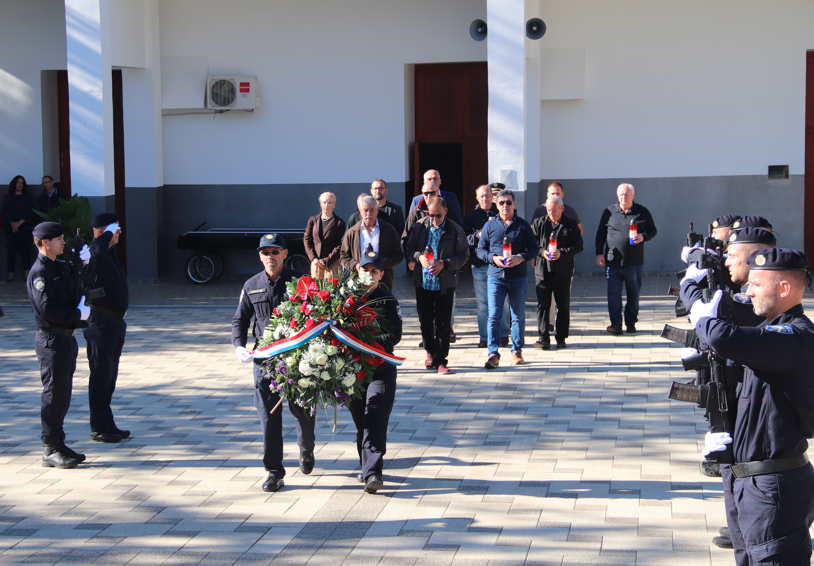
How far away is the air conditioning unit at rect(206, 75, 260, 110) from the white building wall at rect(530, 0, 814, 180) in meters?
5.26

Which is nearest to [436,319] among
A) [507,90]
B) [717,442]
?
[507,90]

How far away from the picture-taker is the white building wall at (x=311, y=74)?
1616 cm

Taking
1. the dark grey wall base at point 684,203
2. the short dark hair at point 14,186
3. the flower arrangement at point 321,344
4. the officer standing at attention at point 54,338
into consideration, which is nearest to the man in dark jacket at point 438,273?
the flower arrangement at point 321,344

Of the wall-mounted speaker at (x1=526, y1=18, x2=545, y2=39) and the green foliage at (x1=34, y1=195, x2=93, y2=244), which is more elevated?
the wall-mounted speaker at (x1=526, y1=18, x2=545, y2=39)

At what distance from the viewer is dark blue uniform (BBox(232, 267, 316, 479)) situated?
636 cm

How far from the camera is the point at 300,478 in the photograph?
6637 mm

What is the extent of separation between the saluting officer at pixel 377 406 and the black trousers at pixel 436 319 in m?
3.15

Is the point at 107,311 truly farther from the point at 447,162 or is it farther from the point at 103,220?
the point at 447,162

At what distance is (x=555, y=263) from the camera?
35.4ft

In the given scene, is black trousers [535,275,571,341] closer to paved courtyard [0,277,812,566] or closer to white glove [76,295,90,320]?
paved courtyard [0,277,812,566]

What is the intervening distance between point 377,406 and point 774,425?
2994 mm

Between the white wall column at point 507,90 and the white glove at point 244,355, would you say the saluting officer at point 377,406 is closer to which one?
the white glove at point 244,355

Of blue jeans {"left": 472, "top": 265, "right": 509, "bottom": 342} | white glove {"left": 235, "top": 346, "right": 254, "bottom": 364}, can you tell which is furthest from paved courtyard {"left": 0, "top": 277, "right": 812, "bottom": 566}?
white glove {"left": 235, "top": 346, "right": 254, "bottom": 364}

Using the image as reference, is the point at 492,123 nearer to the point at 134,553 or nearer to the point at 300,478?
the point at 300,478
